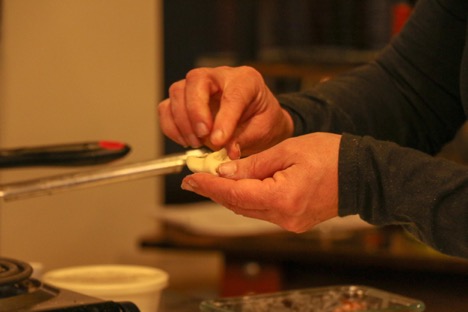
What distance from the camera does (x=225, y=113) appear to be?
3.57ft

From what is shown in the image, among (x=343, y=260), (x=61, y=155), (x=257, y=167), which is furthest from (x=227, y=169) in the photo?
(x=343, y=260)

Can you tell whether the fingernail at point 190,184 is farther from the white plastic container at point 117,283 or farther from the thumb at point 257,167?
the white plastic container at point 117,283

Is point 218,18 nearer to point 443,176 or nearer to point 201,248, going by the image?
point 201,248

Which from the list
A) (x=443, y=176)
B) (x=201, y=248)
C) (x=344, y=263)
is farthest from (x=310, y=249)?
(x=443, y=176)

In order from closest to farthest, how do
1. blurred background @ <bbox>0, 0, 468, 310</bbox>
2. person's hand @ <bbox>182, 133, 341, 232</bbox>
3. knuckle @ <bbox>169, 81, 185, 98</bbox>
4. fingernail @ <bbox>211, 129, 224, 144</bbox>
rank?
1. person's hand @ <bbox>182, 133, 341, 232</bbox>
2. fingernail @ <bbox>211, 129, 224, 144</bbox>
3. knuckle @ <bbox>169, 81, 185, 98</bbox>
4. blurred background @ <bbox>0, 0, 468, 310</bbox>

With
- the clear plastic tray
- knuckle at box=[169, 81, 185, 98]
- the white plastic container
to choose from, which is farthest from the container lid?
knuckle at box=[169, 81, 185, 98]

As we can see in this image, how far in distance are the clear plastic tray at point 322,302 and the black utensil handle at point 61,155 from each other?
0.34m

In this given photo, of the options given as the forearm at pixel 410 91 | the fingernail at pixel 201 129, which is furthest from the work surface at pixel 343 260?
the fingernail at pixel 201 129

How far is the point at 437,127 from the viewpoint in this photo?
1393 mm

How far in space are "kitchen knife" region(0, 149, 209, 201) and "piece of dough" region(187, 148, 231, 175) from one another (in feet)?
0.08

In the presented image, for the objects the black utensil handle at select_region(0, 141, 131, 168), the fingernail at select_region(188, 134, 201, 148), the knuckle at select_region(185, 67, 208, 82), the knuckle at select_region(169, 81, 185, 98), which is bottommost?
the black utensil handle at select_region(0, 141, 131, 168)

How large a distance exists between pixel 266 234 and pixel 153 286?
1248 millimetres

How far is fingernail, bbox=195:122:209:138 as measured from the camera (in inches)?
43.0

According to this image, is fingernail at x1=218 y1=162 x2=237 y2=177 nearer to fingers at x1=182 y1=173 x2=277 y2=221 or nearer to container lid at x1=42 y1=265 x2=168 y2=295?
fingers at x1=182 y1=173 x2=277 y2=221
